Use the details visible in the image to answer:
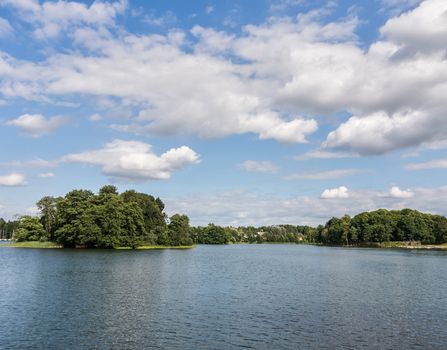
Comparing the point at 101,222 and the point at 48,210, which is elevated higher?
the point at 48,210

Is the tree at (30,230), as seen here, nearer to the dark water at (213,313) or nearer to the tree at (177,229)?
the tree at (177,229)

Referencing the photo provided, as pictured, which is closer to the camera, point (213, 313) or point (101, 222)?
point (213, 313)

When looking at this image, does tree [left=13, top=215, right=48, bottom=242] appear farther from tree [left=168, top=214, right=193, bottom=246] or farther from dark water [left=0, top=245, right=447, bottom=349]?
dark water [left=0, top=245, right=447, bottom=349]

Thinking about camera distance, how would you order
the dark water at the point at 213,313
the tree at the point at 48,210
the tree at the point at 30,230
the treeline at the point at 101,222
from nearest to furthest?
the dark water at the point at 213,313 → the treeline at the point at 101,222 → the tree at the point at 30,230 → the tree at the point at 48,210

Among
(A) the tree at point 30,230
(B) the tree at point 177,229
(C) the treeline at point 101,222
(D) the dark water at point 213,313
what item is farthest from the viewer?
(B) the tree at point 177,229

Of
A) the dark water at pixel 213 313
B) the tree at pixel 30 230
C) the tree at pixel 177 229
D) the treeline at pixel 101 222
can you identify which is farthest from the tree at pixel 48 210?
the dark water at pixel 213 313

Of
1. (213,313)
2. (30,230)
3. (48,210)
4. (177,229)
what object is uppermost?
(48,210)

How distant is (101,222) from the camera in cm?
14562

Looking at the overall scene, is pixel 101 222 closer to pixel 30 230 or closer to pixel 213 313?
pixel 30 230

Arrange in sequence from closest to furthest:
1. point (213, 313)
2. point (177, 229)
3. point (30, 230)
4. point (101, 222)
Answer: point (213, 313), point (101, 222), point (30, 230), point (177, 229)

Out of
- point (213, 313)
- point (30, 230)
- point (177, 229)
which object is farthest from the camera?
point (177, 229)

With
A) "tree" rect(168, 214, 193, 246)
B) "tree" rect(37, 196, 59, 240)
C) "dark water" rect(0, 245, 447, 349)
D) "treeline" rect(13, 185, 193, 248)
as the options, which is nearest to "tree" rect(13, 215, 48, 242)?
"treeline" rect(13, 185, 193, 248)

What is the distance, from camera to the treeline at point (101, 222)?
145 metres

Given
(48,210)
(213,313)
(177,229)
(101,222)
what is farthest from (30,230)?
(213,313)
